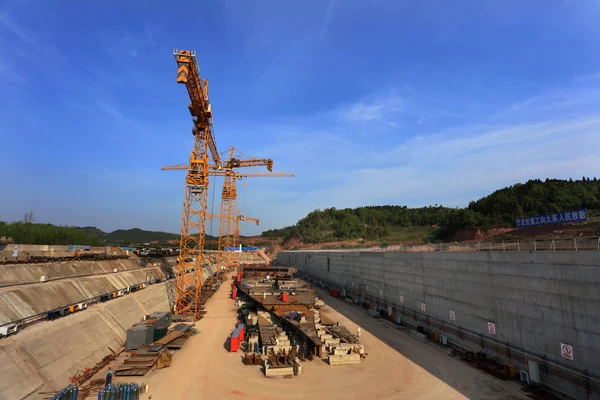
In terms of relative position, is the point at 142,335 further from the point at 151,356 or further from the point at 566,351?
the point at 566,351

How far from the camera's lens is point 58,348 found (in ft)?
61.8

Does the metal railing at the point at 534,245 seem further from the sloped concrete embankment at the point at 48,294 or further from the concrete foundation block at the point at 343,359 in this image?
the sloped concrete embankment at the point at 48,294

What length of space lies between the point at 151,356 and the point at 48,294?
42.6 ft

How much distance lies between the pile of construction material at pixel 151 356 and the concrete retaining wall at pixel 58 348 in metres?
2.47

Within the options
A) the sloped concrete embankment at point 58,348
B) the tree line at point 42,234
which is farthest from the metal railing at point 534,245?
the tree line at point 42,234

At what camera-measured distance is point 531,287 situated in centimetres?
1745

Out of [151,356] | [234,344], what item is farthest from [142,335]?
[234,344]

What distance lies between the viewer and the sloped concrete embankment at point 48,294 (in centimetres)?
2191

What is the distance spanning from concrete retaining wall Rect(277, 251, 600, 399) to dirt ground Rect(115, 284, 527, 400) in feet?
8.34

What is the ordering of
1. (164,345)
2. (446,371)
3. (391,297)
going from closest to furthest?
(446,371) → (164,345) → (391,297)

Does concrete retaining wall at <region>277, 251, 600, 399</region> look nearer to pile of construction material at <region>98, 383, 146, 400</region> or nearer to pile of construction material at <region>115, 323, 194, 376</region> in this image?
pile of construction material at <region>98, 383, 146, 400</region>

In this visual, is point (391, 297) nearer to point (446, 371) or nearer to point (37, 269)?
point (446, 371)

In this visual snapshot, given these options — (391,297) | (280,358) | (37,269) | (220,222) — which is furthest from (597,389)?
(220,222)

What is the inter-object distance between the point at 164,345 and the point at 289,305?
1219 centimetres
